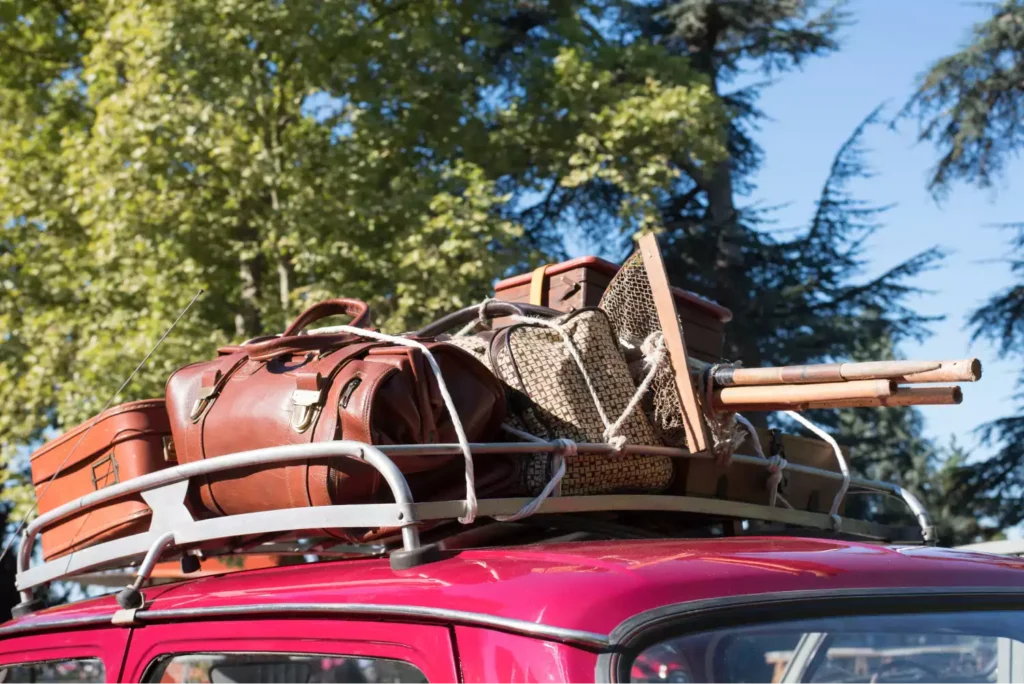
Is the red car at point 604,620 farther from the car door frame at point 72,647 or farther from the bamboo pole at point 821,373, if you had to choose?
the bamboo pole at point 821,373

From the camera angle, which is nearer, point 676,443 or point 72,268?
point 676,443

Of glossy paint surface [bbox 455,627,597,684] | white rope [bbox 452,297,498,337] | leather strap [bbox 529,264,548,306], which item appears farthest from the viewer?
leather strap [bbox 529,264,548,306]

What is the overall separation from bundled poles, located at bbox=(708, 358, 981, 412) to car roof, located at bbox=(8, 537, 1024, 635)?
11.0 inches

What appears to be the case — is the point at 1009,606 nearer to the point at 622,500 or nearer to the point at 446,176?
the point at 622,500

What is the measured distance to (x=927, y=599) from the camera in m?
1.62

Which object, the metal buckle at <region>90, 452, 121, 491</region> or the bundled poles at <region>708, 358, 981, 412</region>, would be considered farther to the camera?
the metal buckle at <region>90, 452, 121, 491</region>

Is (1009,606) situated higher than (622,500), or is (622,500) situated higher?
(622,500)

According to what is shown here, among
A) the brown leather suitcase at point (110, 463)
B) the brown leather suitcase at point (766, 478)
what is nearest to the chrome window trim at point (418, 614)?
the brown leather suitcase at point (110, 463)

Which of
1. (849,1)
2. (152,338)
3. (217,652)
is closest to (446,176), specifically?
(152,338)

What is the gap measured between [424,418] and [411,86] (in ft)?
31.4

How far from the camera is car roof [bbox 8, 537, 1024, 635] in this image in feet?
4.74

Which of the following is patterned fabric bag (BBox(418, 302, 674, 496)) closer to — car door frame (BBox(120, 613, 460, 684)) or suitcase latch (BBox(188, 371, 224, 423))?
suitcase latch (BBox(188, 371, 224, 423))

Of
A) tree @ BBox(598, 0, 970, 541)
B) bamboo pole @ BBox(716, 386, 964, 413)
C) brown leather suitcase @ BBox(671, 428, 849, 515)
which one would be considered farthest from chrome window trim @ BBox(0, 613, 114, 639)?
tree @ BBox(598, 0, 970, 541)

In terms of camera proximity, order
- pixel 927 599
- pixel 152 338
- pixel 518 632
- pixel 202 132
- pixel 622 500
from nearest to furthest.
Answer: pixel 518 632 < pixel 927 599 < pixel 622 500 < pixel 152 338 < pixel 202 132
